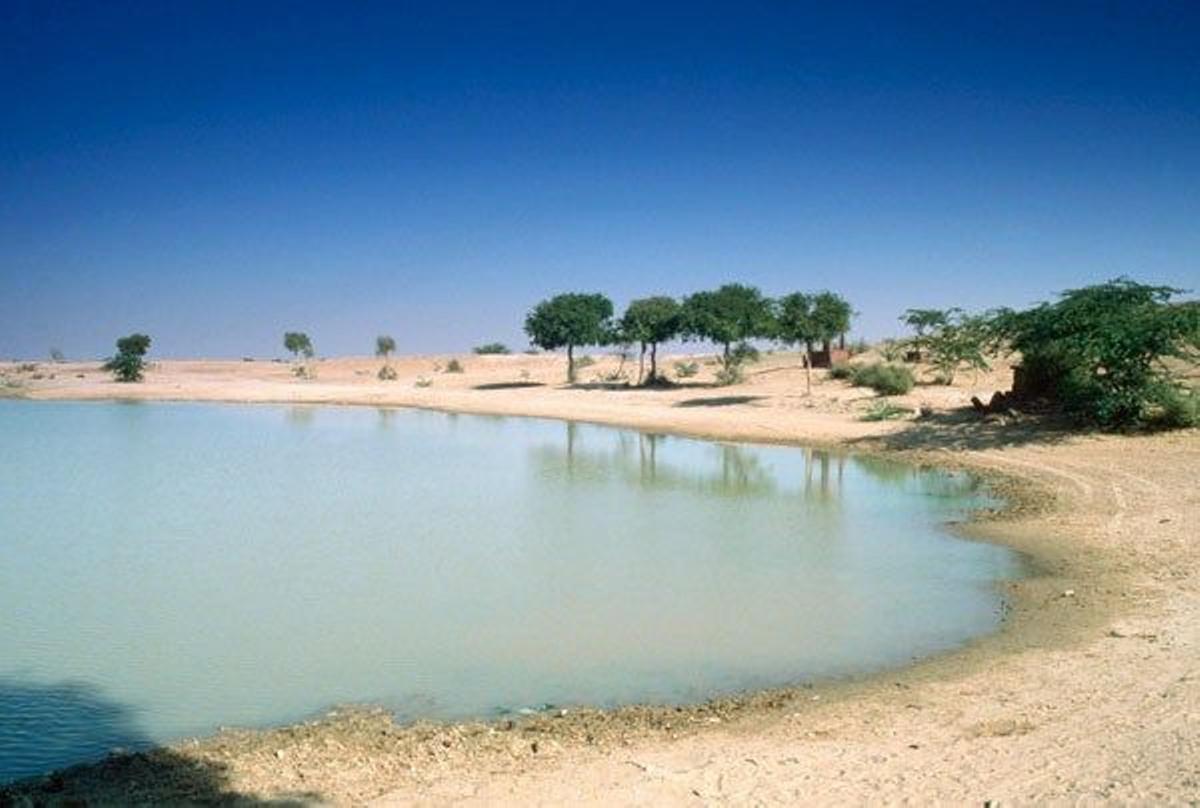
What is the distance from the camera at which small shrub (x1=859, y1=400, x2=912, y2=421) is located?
31.0 metres

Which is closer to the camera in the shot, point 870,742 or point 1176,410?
point 870,742

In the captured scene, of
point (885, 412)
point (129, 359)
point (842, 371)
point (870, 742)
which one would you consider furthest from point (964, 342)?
point (129, 359)

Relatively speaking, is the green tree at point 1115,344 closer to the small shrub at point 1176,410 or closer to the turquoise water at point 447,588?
the small shrub at point 1176,410

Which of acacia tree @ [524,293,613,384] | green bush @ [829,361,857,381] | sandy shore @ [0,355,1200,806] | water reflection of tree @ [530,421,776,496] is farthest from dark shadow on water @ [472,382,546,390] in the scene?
sandy shore @ [0,355,1200,806]

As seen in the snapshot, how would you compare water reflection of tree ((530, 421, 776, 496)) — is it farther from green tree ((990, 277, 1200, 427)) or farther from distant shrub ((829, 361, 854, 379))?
distant shrub ((829, 361, 854, 379))

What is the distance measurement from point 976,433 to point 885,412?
5.14m

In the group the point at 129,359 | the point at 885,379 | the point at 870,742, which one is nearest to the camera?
the point at 870,742

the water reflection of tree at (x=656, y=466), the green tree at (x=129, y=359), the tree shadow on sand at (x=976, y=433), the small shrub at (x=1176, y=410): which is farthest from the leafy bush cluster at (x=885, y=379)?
the green tree at (x=129, y=359)

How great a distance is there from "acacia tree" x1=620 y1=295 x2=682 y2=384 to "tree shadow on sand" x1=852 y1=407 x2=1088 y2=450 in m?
24.2

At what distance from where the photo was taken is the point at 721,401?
135ft

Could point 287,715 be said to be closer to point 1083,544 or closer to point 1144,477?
point 1083,544

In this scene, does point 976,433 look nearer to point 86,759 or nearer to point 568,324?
point 86,759

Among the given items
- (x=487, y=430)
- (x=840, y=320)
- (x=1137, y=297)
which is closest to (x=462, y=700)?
(x=1137, y=297)

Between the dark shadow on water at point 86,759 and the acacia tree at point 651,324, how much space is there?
45.0m
